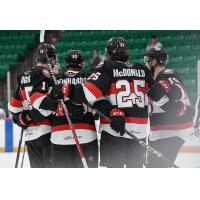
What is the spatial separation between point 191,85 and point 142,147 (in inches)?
57.7

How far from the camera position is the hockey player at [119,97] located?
9.62 ft

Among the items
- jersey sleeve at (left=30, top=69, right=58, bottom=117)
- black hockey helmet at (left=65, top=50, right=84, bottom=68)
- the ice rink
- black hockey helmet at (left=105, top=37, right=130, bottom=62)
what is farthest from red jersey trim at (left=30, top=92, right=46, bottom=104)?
the ice rink

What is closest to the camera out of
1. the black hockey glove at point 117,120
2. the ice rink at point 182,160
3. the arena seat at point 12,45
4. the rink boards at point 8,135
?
the black hockey glove at point 117,120

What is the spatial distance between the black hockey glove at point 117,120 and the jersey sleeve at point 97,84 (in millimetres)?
130

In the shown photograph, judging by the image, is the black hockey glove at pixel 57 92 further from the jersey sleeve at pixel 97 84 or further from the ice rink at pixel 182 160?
the ice rink at pixel 182 160

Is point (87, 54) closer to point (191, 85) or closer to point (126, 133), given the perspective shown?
point (191, 85)

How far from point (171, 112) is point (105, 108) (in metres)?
0.45

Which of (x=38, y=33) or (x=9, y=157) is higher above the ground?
(x=38, y=33)

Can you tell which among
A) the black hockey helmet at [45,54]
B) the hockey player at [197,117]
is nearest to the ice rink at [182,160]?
the hockey player at [197,117]

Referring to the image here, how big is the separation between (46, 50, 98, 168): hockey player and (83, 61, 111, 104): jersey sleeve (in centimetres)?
17

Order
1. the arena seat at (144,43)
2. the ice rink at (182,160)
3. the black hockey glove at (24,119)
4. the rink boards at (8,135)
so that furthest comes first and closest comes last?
the rink boards at (8,135) < the arena seat at (144,43) < the ice rink at (182,160) < the black hockey glove at (24,119)

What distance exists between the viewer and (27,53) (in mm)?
4574
